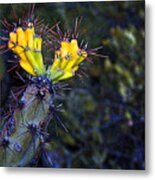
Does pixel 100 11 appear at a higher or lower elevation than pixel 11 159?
higher

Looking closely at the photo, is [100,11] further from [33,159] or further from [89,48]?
[33,159]

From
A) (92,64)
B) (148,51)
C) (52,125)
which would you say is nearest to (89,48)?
(92,64)

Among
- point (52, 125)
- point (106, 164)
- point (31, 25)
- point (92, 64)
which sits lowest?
point (106, 164)

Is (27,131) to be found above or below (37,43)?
below

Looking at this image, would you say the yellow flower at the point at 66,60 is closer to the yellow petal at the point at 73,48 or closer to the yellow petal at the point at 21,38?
the yellow petal at the point at 73,48

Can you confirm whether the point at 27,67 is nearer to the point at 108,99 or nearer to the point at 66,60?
the point at 66,60

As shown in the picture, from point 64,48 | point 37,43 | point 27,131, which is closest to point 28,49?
point 37,43

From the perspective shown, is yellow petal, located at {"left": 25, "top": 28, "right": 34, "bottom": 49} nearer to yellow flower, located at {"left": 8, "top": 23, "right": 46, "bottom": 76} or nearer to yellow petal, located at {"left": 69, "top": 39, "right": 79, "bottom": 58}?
yellow flower, located at {"left": 8, "top": 23, "right": 46, "bottom": 76}
